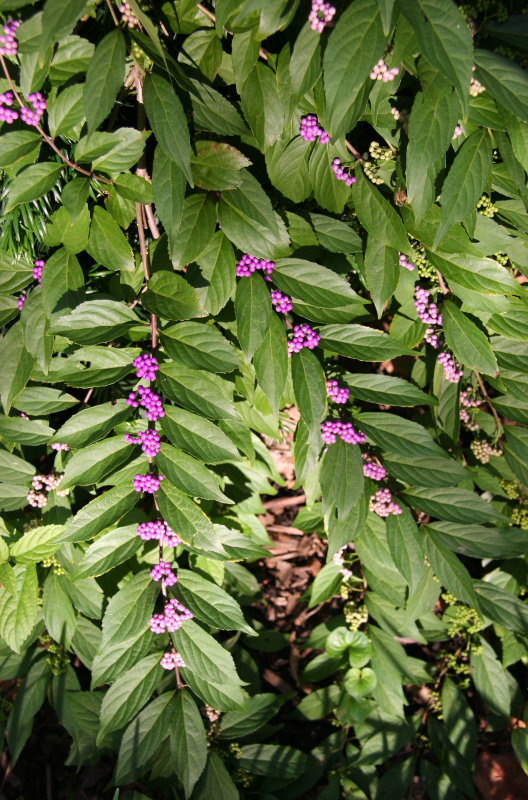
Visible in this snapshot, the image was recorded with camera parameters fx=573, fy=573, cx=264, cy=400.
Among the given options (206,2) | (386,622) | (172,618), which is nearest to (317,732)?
(386,622)

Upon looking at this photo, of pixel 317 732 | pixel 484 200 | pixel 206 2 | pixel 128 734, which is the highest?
pixel 206 2

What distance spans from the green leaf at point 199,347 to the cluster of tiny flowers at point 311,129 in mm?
610

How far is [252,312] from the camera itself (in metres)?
1.62

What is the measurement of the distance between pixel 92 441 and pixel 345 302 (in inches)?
32.0

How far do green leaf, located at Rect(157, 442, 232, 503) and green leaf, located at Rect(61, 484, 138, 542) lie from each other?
0.48 feet

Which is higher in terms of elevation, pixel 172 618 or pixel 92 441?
pixel 92 441

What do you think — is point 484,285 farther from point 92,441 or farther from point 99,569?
point 99,569

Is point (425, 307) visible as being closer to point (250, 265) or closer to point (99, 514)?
point (250, 265)

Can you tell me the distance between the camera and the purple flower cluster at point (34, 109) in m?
1.42

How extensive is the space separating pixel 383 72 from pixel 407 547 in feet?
4.76

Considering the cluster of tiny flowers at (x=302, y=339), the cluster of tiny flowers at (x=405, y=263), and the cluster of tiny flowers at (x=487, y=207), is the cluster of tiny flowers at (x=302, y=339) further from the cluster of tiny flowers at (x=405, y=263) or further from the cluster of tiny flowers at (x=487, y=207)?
the cluster of tiny flowers at (x=487, y=207)

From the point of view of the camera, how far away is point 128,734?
6.33ft

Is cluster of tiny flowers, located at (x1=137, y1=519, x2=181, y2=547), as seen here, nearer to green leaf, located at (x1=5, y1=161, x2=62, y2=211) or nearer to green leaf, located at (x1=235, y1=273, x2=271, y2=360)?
green leaf, located at (x1=235, y1=273, x2=271, y2=360)

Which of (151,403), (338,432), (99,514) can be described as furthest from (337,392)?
(99,514)
